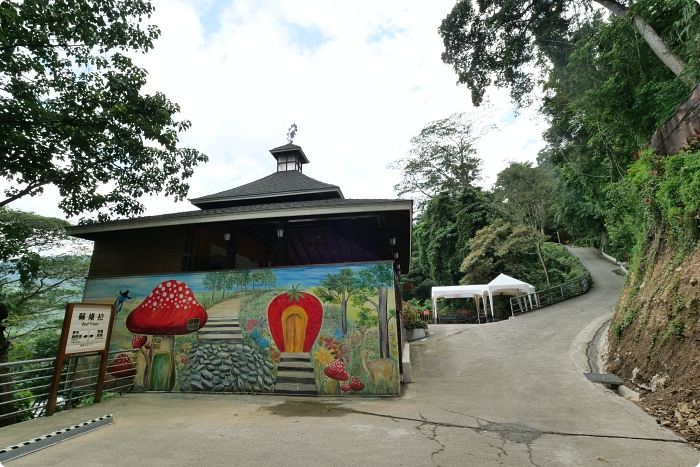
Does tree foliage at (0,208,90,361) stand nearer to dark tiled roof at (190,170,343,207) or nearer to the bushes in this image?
dark tiled roof at (190,170,343,207)

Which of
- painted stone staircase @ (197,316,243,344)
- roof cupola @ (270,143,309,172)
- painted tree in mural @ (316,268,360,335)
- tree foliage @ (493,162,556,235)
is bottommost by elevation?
painted stone staircase @ (197,316,243,344)

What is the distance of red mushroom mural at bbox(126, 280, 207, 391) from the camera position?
21.3 ft

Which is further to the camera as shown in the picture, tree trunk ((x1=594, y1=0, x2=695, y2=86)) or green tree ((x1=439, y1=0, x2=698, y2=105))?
green tree ((x1=439, y1=0, x2=698, y2=105))

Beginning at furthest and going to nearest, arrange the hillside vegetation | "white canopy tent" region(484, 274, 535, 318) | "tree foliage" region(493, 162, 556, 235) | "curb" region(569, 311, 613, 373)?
"tree foliage" region(493, 162, 556, 235), "white canopy tent" region(484, 274, 535, 318), "curb" region(569, 311, 613, 373), the hillside vegetation

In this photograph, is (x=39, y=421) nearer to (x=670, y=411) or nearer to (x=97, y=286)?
(x=97, y=286)

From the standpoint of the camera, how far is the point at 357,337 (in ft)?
19.5

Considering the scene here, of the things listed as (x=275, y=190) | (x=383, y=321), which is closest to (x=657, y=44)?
(x=383, y=321)

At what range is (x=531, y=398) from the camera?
17.8 feet

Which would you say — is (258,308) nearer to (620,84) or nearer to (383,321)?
(383,321)

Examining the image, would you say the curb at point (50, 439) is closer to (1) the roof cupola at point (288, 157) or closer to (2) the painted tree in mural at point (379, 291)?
(2) the painted tree in mural at point (379, 291)

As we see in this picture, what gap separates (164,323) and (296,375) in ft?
10.3

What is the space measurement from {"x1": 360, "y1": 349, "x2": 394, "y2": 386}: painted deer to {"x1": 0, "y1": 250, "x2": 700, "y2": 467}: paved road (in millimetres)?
402

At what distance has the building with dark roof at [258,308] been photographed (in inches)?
233

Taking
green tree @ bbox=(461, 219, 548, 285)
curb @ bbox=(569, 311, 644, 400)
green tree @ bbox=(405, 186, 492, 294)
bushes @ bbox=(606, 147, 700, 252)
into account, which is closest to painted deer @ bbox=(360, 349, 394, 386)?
curb @ bbox=(569, 311, 644, 400)
